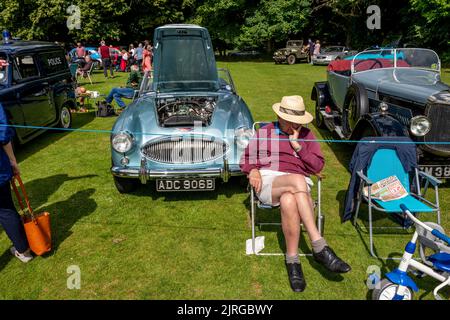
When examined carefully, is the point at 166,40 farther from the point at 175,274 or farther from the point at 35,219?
the point at 175,274

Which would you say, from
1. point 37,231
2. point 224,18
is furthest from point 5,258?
point 224,18

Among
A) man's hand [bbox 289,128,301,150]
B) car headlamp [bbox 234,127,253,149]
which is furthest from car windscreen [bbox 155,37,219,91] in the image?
man's hand [bbox 289,128,301,150]

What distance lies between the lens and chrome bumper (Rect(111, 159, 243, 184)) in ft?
13.9

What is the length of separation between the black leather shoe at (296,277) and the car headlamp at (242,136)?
1786mm

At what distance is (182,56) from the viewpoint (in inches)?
259

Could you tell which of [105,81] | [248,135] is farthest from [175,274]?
[105,81]

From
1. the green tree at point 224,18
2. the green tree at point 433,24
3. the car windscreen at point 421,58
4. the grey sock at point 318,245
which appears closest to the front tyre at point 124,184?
the grey sock at point 318,245

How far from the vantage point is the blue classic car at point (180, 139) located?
14.2 ft

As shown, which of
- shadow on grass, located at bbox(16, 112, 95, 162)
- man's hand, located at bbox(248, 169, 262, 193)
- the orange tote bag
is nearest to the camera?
the orange tote bag

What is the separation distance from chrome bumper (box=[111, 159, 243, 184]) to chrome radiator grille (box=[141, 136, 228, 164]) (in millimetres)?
186

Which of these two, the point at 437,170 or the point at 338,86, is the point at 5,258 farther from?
the point at 338,86

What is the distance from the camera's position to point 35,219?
3.42 m

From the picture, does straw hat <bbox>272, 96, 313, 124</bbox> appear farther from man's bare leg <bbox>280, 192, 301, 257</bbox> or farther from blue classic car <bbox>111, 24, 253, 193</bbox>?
blue classic car <bbox>111, 24, 253, 193</bbox>
